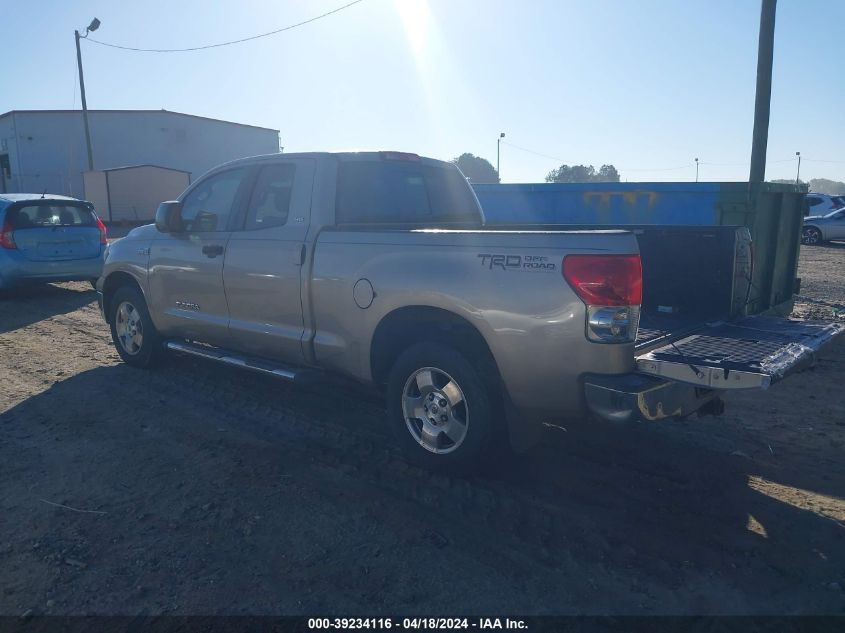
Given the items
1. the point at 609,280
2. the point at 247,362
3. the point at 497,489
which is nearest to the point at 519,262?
the point at 609,280

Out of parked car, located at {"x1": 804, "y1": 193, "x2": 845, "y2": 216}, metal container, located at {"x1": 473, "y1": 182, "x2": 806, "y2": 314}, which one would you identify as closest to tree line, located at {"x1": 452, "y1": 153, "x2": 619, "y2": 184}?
parked car, located at {"x1": 804, "y1": 193, "x2": 845, "y2": 216}

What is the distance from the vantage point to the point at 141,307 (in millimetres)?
6789

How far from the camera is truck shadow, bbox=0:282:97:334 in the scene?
967 cm

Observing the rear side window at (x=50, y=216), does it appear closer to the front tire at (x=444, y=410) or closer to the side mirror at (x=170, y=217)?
the side mirror at (x=170, y=217)

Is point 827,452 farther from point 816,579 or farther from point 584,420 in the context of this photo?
point 584,420

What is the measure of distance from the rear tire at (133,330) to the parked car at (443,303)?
48mm

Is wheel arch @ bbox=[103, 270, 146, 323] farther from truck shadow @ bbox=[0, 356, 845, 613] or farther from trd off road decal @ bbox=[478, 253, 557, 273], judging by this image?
Result: trd off road decal @ bbox=[478, 253, 557, 273]

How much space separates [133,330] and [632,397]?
5365 mm

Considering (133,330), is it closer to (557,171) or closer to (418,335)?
(418,335)

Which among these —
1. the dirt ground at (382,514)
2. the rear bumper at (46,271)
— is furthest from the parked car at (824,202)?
the rear bumper at (46,271)

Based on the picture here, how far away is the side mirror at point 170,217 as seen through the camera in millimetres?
6035

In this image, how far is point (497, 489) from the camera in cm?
426

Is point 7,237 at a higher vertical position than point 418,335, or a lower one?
higher

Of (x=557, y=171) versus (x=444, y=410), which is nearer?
(x=444, y=410)
